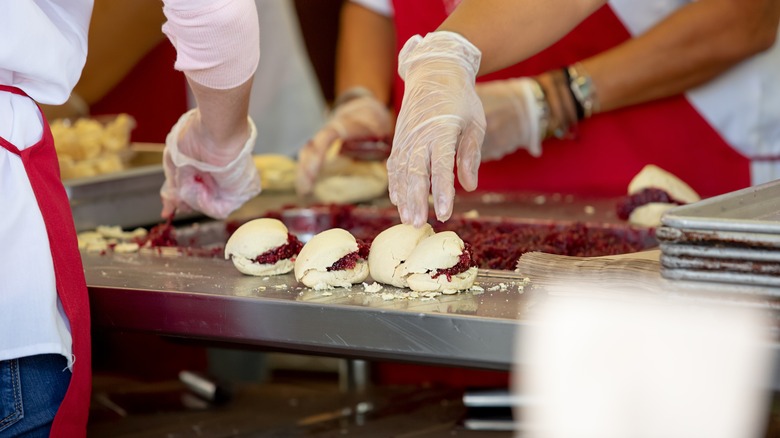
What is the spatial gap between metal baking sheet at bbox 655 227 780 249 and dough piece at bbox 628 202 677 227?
3.09 ft

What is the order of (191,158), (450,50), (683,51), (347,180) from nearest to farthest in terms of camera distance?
(450,50) → (191,158) → (683,51) → (347,180)

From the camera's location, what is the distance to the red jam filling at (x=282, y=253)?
1716 mm

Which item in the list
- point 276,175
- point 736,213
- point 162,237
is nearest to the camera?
point 736,213

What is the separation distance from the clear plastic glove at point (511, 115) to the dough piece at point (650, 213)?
1.77 ft

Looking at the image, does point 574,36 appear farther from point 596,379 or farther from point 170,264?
point 596,379

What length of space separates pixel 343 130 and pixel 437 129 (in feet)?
4.37

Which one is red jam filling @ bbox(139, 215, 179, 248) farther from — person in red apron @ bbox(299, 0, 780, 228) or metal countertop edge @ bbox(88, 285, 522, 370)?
person in red apron @ bbox(299, 0, 780, 228)

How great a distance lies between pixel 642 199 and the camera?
2.28 meters

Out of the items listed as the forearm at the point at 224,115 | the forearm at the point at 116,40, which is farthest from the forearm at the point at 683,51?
the forearm at the point at 116,40

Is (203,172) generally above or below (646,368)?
above

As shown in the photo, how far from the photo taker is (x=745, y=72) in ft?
8.98

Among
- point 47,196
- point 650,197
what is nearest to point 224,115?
point 47,196

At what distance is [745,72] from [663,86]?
24 cm

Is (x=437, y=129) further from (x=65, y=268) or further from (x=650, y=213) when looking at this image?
(x=650, y=213)
